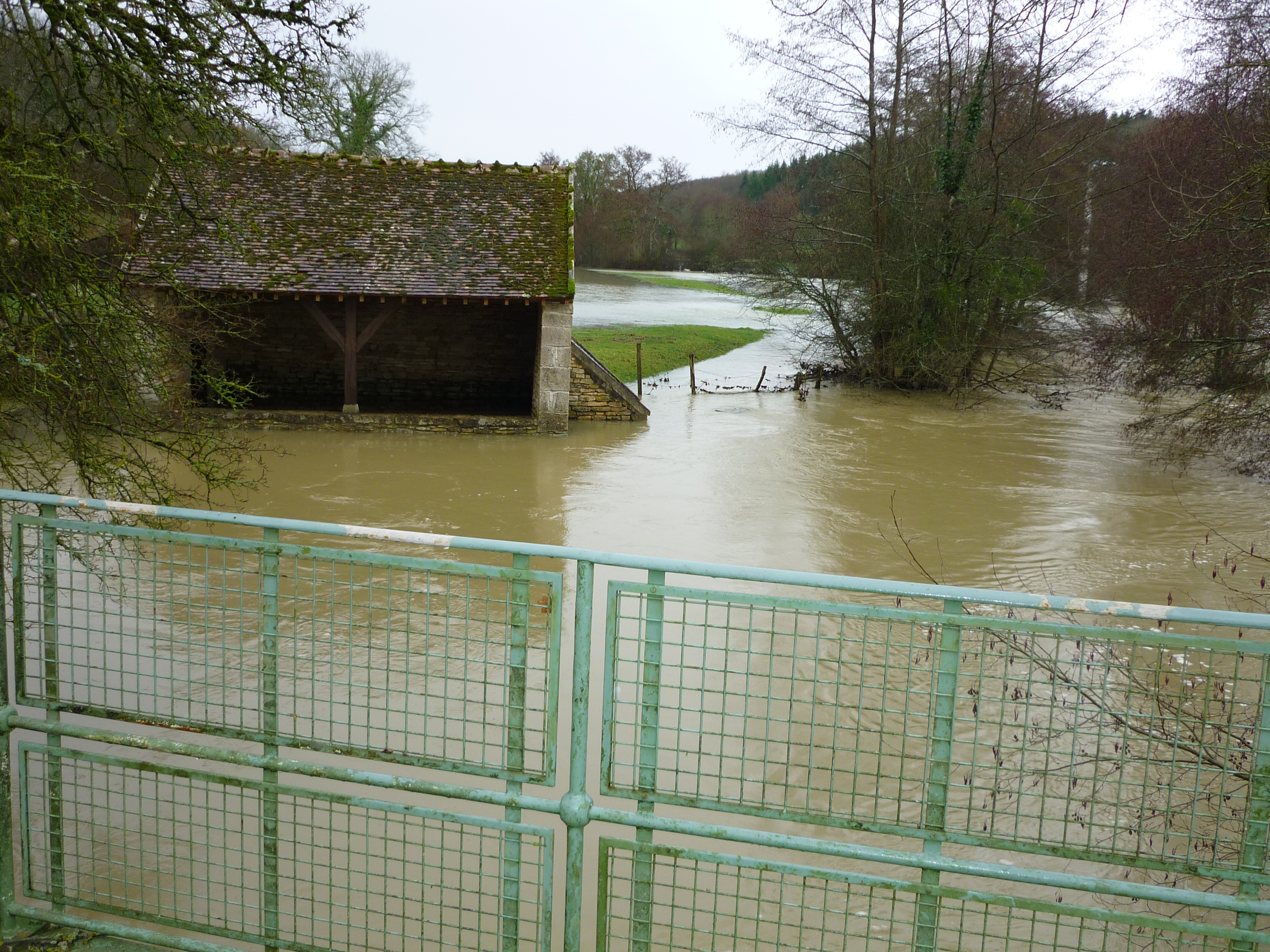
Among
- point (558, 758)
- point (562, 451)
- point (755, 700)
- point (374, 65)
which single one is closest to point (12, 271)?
point (558, 758)

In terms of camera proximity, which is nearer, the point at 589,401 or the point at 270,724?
the point at 270,724

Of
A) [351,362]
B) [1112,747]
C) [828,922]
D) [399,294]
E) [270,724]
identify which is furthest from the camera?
[351,362]

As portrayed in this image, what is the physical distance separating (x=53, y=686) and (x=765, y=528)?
32.6ft

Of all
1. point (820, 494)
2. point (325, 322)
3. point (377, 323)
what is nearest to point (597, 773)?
point (820, 494)

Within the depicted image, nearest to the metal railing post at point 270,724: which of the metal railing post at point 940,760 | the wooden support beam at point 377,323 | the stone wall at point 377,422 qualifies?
the metal railing post at point 940,760

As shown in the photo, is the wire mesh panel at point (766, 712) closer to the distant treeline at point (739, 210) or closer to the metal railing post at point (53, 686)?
the metal railing post at point (53, 686)

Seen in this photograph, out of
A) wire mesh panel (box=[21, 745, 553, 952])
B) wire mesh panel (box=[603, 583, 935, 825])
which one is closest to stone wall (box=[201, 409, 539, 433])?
wire mesh panel (box=[603, 583, 935, 825])

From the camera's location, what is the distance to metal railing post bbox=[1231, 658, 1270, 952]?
237cm

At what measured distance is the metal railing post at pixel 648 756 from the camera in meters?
2.59

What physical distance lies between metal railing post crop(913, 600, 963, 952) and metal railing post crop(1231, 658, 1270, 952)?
66 centimetres

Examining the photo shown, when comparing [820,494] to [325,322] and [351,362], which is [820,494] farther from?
[325,322]

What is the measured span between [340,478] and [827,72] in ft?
51.6

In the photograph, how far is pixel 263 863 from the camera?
3002 millimetres

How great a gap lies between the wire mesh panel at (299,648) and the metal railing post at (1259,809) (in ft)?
5.28
